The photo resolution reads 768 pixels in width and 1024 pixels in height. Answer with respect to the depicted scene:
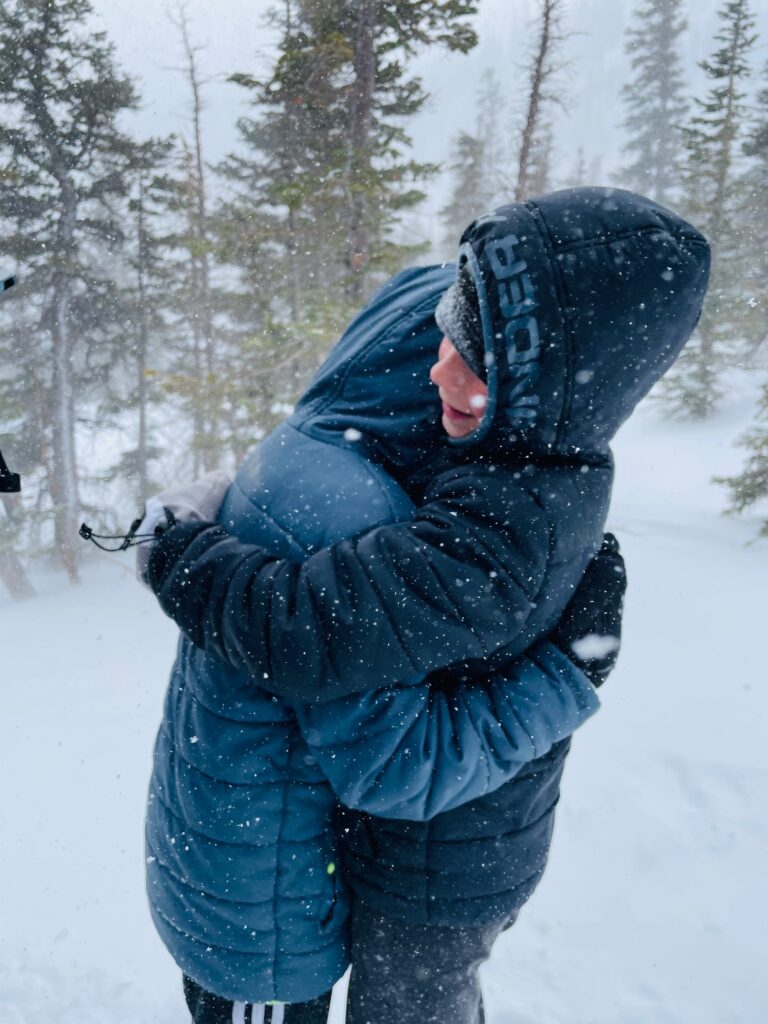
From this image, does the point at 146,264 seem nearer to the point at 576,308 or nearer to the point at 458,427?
the point at 458,427

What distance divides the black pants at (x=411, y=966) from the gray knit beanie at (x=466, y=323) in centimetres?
137

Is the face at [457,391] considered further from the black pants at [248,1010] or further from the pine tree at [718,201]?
the pine tree at [718,201]

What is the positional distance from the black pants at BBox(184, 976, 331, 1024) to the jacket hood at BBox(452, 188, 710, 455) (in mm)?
1638

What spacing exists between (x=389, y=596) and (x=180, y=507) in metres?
0.62

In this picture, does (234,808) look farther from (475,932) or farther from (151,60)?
(151,60)

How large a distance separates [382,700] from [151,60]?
19476 mm

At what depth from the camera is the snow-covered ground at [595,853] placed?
3.32 metres

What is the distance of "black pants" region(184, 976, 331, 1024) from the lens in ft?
5.65

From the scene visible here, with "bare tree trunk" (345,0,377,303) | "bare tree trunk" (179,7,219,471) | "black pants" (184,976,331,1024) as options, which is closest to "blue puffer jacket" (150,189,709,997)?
"black pants" (184,976,331,1024)

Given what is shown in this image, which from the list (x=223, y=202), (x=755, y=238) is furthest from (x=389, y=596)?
(x=755, y=238)

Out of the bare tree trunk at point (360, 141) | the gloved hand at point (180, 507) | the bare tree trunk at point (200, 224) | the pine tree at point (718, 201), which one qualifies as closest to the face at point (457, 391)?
the gloved hand at point (180, 507)

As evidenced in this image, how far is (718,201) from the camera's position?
23.0 meters

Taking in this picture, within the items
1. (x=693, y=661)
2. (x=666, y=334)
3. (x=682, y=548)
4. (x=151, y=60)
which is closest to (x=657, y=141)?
(x=151, y=60)

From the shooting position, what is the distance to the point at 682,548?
1159 centimetres
